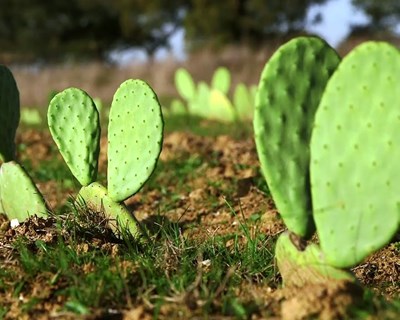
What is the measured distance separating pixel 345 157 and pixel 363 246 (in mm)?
220

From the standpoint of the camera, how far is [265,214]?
3.10 metres

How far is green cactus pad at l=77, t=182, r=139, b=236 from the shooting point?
2.58 metres

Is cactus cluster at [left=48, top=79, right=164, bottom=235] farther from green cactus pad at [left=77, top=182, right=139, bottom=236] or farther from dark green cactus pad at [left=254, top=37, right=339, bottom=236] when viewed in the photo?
dark green cactus pad at [left=254, top=37, right=339, bottom=236]

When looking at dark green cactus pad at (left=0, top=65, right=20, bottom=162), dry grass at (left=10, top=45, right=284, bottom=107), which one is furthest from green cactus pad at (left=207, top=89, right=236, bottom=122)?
dry grass at (left=10, top=45, right=284, bottom=107)

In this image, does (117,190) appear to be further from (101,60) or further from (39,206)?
(101,60)

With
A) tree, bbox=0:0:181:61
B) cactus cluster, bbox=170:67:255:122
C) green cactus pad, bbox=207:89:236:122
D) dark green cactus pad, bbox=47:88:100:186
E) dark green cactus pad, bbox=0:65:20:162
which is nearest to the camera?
dark green cactus pad, bbox=47:88:100:186

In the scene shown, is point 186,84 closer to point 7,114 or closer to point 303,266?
point 7,114

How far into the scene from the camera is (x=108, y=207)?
261 centimetres

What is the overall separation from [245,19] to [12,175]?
19168 mm

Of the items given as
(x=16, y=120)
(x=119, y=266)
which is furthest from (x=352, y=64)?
(x=16, y=120)

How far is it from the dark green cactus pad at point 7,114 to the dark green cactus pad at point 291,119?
4.74 ft

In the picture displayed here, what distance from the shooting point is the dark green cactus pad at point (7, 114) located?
3.14 meters

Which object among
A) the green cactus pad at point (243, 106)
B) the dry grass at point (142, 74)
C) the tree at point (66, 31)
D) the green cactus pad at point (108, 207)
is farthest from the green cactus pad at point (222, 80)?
the tree at point (66, 31)

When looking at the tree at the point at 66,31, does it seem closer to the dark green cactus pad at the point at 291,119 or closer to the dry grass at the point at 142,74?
the dry grass at the point at 142,74
